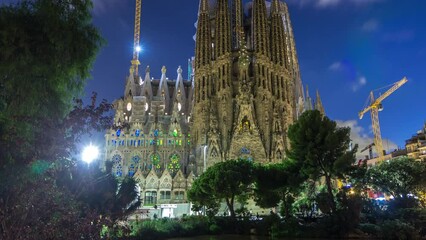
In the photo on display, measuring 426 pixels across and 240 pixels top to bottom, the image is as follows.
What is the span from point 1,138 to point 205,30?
71.7m

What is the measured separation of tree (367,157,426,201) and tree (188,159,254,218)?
44.2 feet

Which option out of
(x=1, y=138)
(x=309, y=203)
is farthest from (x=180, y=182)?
(x=1, y=138)

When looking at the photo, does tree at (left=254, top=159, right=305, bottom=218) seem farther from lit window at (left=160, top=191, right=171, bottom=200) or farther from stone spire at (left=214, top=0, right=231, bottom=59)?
stone spire at (left=214, top=0, right=231, bottom=59)

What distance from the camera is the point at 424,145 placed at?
8081 cm

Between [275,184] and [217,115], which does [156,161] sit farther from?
[275,184]

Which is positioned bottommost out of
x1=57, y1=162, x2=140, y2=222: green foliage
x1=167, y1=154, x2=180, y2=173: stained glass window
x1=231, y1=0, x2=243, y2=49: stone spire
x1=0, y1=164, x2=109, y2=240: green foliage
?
x1=0, y1=164, x2=109, y2=240: green foliage

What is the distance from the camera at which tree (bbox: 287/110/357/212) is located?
32906 mm

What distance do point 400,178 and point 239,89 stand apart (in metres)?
38.5

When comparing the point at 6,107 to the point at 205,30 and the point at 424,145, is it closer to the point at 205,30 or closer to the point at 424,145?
the point at 205,30

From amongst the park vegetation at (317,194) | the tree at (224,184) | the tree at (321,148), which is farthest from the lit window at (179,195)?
the tree at (321,148)

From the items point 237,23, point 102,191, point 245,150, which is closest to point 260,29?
point 237,23

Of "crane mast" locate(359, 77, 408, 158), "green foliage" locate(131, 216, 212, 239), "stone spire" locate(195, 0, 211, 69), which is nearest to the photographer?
"green foliage" locate(131, 216, 212, 239)

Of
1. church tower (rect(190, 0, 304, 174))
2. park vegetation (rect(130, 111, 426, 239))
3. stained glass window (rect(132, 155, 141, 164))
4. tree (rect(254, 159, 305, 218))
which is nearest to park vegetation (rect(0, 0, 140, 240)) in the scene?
park vegetation (rect(130, 111, 426, 239))

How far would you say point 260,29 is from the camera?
75688 millimetres
